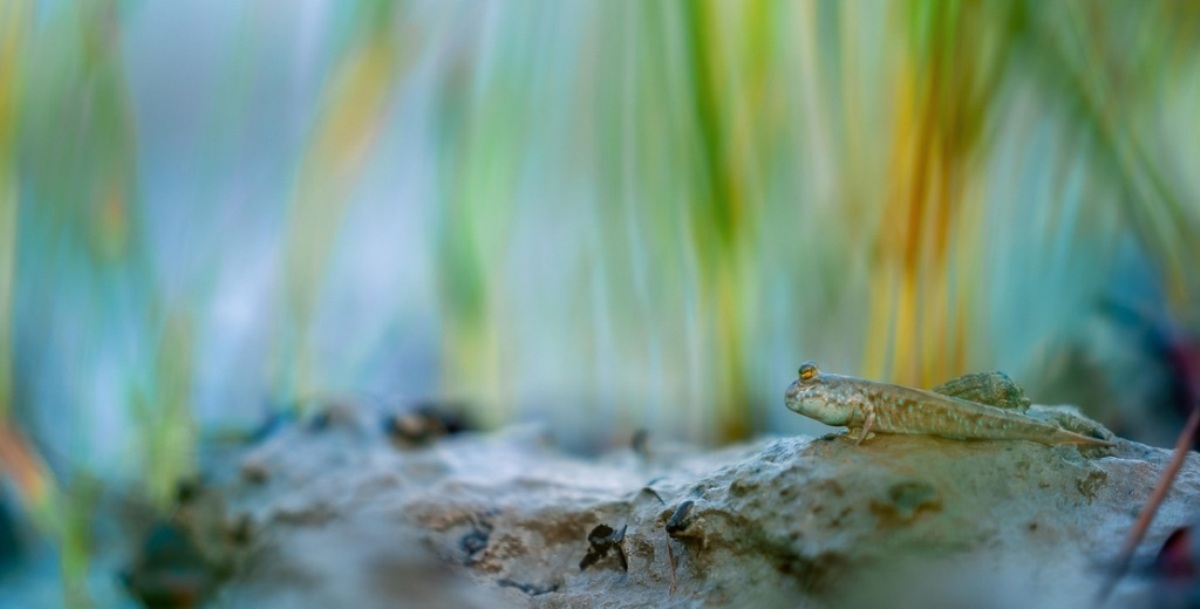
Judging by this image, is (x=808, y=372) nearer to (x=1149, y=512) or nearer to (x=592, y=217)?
(x=1149, y=512)

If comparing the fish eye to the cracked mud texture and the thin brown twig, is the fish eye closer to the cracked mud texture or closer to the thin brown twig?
the cracked mud texture

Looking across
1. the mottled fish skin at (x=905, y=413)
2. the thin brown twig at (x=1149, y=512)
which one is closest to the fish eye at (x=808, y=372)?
the mottled fish skin at (x=905, y=413)

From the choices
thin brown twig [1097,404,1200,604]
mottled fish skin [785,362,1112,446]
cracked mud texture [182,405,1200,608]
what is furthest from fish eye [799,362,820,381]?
thin brown twig [1097,404,1200,604]

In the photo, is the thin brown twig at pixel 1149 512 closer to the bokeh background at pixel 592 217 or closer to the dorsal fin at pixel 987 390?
the dorsal fin at pixel 987 390

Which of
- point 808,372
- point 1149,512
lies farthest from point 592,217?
point 1149,512

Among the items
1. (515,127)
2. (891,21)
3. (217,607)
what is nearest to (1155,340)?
(891,21)

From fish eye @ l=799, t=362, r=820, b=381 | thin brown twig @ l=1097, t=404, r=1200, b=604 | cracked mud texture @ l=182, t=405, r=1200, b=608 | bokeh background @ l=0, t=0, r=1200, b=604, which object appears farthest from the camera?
bokeh background @ l=0, t=0, r=1200, b=604
